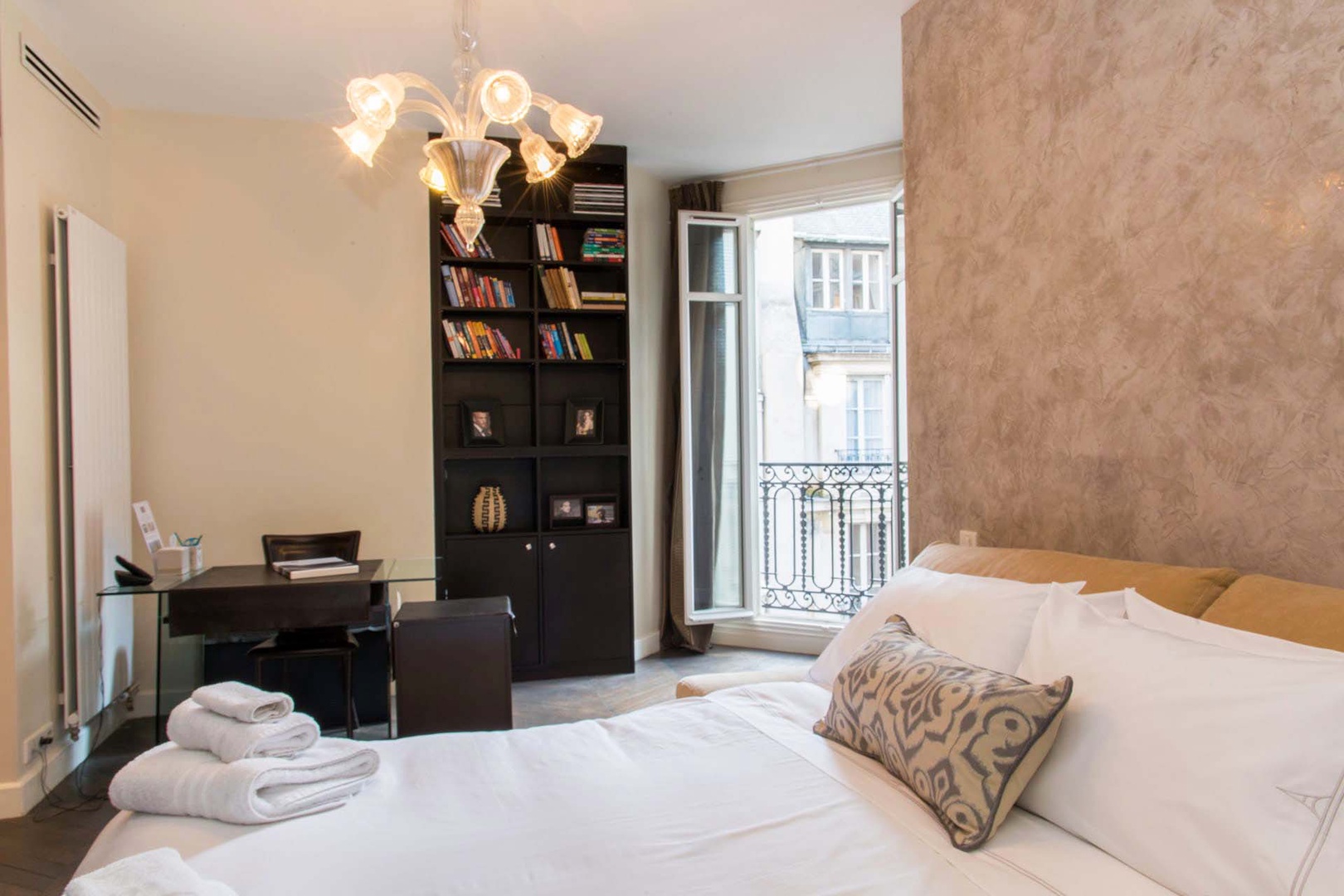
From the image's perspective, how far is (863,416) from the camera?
10141 mm

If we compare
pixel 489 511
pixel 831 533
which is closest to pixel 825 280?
pixel 831 533

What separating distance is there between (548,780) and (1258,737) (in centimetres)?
113

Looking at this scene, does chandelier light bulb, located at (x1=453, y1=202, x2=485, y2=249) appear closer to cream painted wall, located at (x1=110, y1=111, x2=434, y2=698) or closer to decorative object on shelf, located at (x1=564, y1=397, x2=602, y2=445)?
cream painted wall, located at (x1=110, y1=111, x2=434, y2=698)

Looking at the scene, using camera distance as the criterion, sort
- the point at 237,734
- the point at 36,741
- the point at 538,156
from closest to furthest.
→ 1. the point at 237,734
2. the point at 538,156
3. the point at 36,741

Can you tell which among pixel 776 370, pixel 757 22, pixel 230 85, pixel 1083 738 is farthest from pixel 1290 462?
pixel 776 370

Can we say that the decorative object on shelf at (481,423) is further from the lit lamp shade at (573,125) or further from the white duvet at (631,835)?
the white duvet at (631,835)

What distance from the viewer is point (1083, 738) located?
4.33 feet

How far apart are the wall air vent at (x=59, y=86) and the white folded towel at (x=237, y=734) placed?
8.69 ft

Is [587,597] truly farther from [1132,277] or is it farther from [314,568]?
[1132,277]

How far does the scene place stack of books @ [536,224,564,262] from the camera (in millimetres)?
4426

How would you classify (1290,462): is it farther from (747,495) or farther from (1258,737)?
(747,495)

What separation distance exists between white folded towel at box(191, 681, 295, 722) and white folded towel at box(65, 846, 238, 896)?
1.60 feet

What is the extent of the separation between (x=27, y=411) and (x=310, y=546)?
1223 mm

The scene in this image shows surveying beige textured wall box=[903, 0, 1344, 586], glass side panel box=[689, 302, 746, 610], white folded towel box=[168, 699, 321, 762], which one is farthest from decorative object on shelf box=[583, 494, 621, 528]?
white folded towel box=[168, 699, 321, 762]
